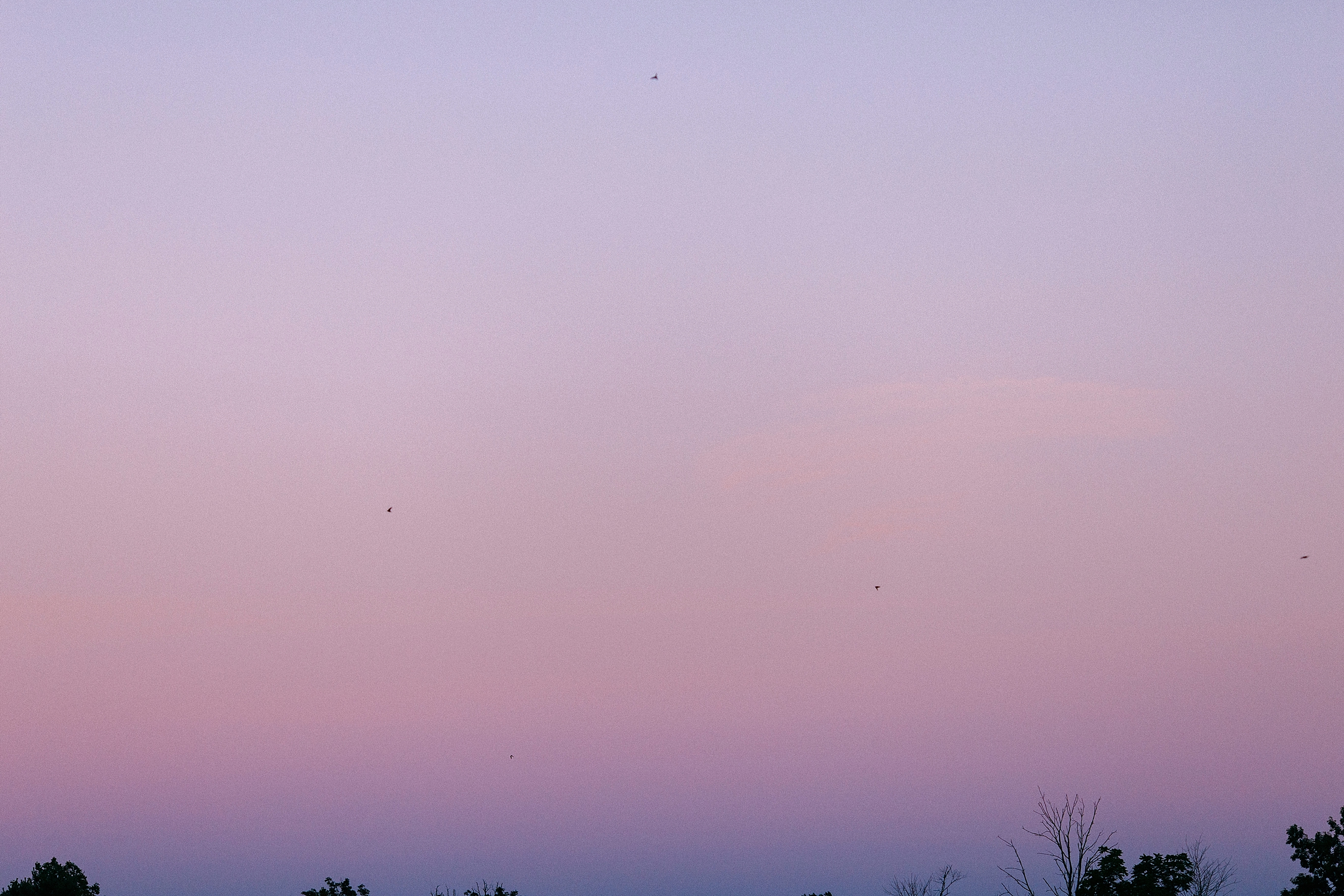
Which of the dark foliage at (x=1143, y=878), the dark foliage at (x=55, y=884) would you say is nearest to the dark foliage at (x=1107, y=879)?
the dark foliage at (x=1143, y=878)

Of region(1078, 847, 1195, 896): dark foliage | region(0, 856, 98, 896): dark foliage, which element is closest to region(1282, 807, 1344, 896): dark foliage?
region(1078, 847, 1195, 896): dark foliage

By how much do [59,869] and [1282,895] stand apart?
68.6 m

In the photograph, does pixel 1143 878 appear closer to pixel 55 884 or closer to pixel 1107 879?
pixel 1107 879

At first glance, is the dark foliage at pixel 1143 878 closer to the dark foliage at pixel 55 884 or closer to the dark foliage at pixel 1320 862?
the dark foliage at pixel 1320 862

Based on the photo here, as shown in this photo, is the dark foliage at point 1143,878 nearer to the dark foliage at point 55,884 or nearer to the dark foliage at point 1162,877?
the dark foliage at point 1162,877

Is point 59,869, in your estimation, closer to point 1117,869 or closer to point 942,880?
point 942,880

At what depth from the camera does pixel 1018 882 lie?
201ft

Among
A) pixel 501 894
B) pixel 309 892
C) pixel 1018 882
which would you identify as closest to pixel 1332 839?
pixel 1018 882

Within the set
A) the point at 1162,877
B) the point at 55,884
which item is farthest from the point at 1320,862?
the point at 55,884

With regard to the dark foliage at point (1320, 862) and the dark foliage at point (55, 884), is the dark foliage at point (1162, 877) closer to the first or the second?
the dark foliage at point (1320, 862)

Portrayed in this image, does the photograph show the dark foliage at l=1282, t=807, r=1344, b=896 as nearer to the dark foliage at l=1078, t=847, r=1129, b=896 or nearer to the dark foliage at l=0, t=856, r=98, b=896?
the dark foliage at l=1078, t=847, r=1129, b=896

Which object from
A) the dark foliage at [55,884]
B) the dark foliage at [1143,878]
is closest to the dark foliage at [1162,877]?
the dark foliage at [1143,878]

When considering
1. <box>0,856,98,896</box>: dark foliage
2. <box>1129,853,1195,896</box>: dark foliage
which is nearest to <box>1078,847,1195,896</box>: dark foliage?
<box>1129,853,1195,896</box>: dark foliage

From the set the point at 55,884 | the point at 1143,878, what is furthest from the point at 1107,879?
the point at 55,884
